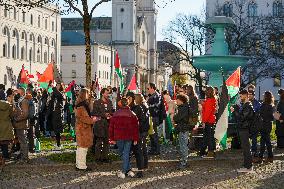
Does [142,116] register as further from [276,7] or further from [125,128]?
[276,7]

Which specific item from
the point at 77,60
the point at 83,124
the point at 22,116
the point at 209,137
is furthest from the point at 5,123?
the point at 77,60

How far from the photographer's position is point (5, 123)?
15.3 metres

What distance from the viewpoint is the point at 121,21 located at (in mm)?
129500

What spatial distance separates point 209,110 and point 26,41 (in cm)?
8036

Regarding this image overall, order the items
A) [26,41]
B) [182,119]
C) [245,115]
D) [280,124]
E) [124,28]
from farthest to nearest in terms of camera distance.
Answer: [124,28] → [26,41] → [280,124] → [182,119] → [245,115]

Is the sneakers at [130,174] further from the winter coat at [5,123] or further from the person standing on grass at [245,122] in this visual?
the winter coat at [5,123]

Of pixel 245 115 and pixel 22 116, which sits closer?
pixel 245 115

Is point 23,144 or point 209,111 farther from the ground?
point 209,111

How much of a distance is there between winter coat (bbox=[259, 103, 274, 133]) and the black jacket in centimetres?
154

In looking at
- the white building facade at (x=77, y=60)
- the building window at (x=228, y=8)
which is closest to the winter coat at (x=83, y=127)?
the building window at (x=228, y=8)

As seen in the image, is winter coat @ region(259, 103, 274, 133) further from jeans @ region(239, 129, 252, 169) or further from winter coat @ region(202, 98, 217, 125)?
jeans @ region(239, 129, 252, 169)

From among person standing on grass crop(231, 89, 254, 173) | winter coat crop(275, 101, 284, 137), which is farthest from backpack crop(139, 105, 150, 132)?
winter coat crop(275, 101, 284, 137)

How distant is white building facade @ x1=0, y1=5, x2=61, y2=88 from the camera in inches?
3393

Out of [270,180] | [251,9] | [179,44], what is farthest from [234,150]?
[251,9]
